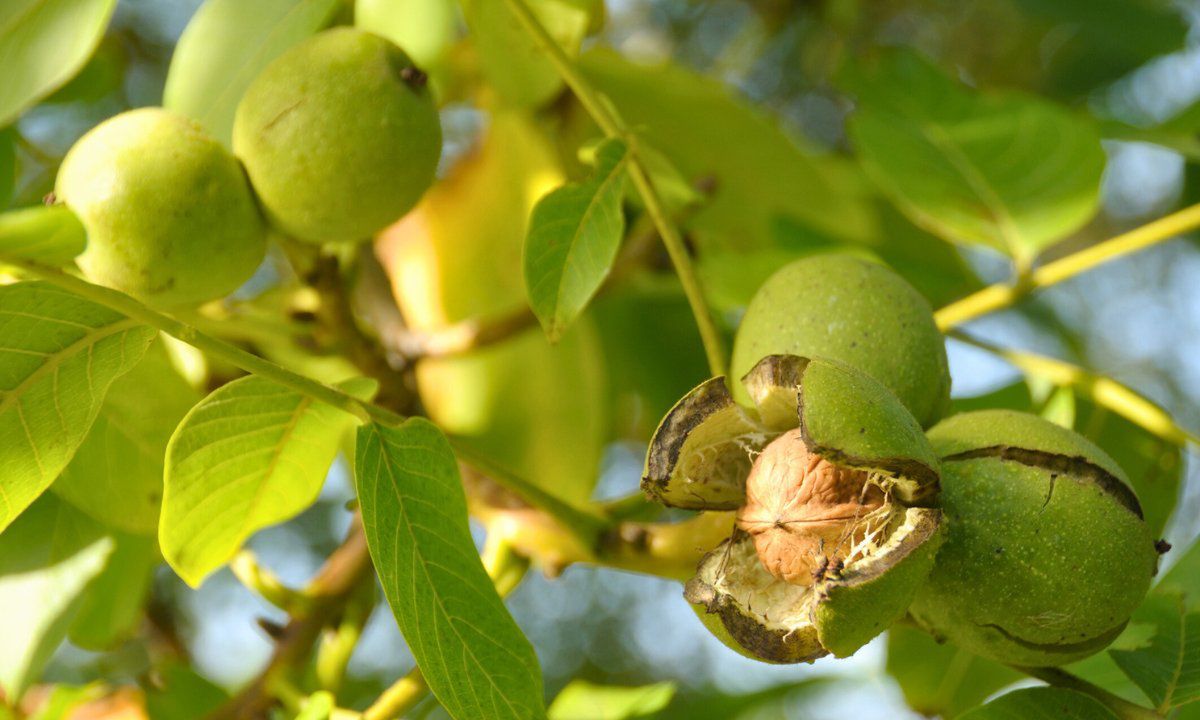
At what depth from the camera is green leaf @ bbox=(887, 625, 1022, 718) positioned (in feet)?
5.23

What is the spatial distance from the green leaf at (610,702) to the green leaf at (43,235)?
2.96 ft

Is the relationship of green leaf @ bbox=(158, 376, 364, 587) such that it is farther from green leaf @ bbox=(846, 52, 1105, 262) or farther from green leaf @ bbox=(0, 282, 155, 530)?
green leaf @ bbox=(846, 52, 1105, 262)

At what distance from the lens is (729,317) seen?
6.82ft

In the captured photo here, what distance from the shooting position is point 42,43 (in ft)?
3.65

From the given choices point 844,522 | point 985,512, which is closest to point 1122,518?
point 985,512

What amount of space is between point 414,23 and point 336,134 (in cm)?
47

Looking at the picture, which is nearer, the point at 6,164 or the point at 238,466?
the point at 238,466

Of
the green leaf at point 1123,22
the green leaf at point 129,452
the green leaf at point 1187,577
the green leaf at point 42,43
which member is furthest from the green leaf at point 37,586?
the green leaf at point 1123,22

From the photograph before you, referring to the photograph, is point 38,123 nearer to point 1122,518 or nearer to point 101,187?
point 101,187

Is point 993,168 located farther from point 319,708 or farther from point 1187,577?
point 319,708

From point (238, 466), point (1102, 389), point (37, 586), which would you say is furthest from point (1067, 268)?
point (37, 586)

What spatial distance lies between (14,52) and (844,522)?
0.89 m

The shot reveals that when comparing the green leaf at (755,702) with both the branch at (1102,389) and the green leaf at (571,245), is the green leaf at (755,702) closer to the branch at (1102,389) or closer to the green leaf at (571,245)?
the branch at (1102,389)

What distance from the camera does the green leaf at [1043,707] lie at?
98 centimetres
